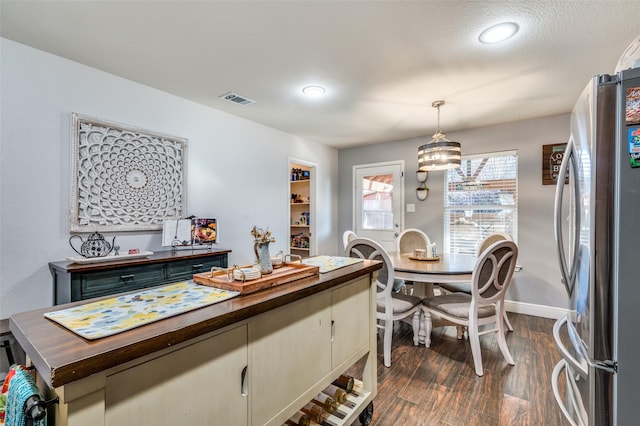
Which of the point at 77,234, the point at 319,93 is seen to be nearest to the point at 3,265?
the point at 77,234

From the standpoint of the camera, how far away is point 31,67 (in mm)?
2232

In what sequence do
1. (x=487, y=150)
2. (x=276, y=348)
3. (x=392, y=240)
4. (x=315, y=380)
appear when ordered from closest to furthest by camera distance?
(x=276, y=348) < (x=315, y=380) < (x=487, y=150) < (x=392, y=240)

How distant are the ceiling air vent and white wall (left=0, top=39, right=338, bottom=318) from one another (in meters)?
0.39

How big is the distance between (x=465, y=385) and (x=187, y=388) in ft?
6.97

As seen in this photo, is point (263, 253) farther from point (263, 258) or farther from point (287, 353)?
point (287, 353)

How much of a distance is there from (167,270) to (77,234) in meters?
0.75

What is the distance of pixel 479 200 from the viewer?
425 centimetres

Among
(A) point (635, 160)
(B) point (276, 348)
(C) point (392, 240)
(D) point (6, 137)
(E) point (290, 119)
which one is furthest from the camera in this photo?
(C) point (392, 240)

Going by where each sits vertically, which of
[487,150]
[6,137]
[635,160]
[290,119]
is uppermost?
[290,119]

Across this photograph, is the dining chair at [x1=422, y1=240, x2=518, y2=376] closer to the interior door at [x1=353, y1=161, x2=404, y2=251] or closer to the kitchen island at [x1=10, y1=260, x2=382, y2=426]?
the kitchen island at [x1=10, y1=260, x2=382, y2=426]

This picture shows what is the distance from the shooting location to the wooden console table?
2021 mm

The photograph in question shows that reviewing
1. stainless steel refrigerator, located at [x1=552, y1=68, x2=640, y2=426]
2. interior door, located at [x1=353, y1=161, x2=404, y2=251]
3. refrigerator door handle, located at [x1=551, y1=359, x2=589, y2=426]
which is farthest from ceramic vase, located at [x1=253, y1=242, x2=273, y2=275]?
interior door, located at [x1=353, y1=161, x2=404, y2=251]

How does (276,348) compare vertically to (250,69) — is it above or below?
below

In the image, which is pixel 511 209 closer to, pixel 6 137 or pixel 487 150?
pixel 487 150
